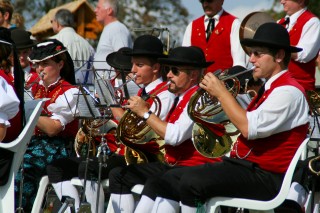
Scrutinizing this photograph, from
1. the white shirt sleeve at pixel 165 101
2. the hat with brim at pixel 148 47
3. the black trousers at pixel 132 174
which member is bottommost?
the black trousers at pixel 132 174

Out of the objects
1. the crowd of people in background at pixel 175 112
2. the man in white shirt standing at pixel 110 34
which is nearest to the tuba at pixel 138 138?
the crowd of people in background at pixel 175 112

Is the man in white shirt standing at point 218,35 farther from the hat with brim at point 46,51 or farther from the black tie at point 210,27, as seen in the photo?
the hat with brim at point 46,51

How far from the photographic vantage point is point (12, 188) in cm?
552

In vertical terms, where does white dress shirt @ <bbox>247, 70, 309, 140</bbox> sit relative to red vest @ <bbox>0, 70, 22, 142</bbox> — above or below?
above

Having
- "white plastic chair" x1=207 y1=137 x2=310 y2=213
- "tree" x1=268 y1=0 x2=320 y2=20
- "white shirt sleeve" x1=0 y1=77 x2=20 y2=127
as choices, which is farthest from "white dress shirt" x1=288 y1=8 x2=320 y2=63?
"tree" x1=268 y1=0 x2=320 y2=20

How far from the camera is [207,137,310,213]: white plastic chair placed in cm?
503

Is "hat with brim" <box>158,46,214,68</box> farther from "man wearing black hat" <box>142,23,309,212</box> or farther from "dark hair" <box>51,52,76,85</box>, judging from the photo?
"dark hair" <box>51,52,76,85</box>

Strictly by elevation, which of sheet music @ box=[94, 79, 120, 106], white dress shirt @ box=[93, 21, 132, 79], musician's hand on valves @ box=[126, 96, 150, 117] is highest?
sheet music @ box=[94, 79, 120, 106]

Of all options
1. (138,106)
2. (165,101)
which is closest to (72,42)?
(165,101)

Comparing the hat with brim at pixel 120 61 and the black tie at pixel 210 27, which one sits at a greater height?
the black tie at pixel 210 27

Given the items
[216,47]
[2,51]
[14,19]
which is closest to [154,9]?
[14,19]

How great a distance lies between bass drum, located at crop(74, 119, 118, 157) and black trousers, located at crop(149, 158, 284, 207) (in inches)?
59.0

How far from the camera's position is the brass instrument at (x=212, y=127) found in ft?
18.6

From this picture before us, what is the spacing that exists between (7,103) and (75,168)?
5.19 feet
